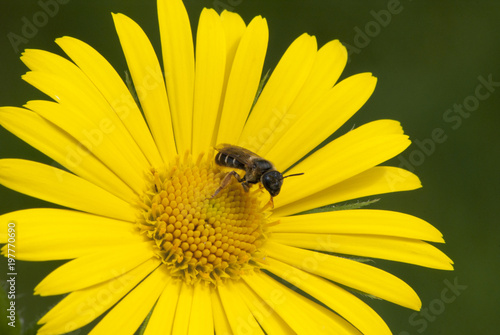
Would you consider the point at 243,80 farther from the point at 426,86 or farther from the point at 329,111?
the point at 426,86

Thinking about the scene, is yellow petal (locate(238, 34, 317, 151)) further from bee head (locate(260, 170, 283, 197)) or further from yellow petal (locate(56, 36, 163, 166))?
yellow petal (locate(56, 36, 163, 166))

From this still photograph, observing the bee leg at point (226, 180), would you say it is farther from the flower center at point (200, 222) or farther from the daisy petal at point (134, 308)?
the daisy petal at point (134, 308)

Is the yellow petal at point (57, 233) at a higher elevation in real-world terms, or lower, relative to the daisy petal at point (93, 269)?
higher

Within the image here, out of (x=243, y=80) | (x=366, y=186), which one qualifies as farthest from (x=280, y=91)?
(x=366, y=186)

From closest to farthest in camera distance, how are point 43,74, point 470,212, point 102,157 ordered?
point 43,74, point 102,157, point 470,212

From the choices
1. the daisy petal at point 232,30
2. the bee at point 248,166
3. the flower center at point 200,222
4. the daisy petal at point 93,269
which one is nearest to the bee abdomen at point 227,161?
the bee at point 248,166

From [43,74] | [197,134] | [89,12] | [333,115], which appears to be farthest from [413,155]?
[43,74]

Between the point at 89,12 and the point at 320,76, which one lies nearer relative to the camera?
the point at 320,76

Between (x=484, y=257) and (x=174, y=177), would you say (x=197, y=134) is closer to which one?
(x=174, y=177)
